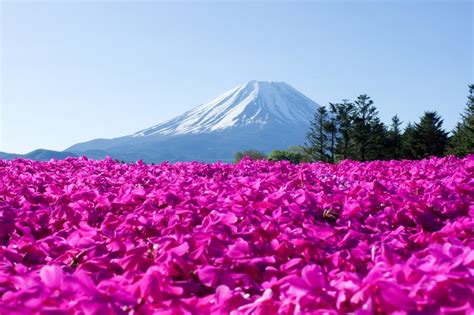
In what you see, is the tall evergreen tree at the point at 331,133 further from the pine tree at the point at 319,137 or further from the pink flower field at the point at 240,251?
the pink flower field at the point at 240,251

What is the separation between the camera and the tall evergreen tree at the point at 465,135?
51031 millimetres

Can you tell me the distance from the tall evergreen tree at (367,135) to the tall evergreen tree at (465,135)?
8479 millimetres

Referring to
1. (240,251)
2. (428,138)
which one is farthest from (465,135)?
(240,251)

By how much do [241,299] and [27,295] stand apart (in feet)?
2.69

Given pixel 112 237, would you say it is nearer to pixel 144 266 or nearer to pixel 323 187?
pixel 144 266

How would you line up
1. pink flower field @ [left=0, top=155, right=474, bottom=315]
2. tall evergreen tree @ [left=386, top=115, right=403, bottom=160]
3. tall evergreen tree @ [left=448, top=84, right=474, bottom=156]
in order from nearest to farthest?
pink flower field @ [left=0, top=155, right=474, bottom=315]
tall evergreen tree @ [left=448, top=84, right=474, bottom=156]
tall evergreen tree @ [left=386, top=115, right=403, bottom=160]

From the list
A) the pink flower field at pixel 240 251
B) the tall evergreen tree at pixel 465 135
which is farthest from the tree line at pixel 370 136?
the pink flower field at pixel 240 251

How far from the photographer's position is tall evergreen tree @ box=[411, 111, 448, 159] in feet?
191

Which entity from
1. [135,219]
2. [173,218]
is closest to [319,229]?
[173,218]

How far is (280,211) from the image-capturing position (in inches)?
136

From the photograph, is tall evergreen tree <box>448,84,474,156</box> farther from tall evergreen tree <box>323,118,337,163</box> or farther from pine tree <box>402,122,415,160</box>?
tall evergreen tree <box>323,118,337,163</box>

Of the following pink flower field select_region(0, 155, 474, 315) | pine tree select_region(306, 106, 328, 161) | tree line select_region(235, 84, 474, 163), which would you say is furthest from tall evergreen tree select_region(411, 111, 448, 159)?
pink flower field select_region(0, 155, 474, 315)

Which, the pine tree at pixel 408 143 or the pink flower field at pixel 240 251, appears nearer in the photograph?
the pink flower field at pixel 240 251

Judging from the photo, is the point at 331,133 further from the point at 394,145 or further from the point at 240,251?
the point at 240,251
